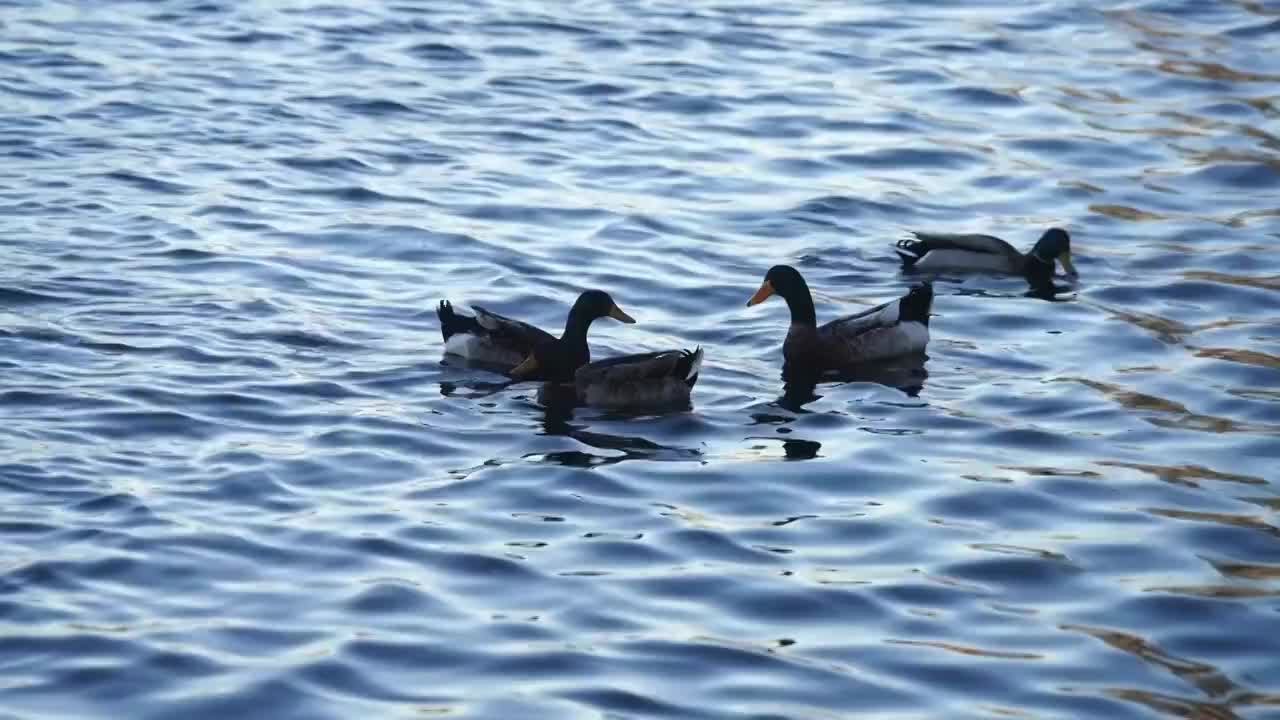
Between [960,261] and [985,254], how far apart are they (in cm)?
24

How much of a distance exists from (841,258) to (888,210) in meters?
1.59

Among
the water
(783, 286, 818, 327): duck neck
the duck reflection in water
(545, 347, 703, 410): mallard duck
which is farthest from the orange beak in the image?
the duck reflection in water

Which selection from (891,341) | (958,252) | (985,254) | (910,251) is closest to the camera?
(891,341)

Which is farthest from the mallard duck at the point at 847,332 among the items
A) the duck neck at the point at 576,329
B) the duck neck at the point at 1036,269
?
the duck neck at the point at 1036,269

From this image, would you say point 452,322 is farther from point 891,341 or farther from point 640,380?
point 891,341

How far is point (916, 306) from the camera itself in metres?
15.9

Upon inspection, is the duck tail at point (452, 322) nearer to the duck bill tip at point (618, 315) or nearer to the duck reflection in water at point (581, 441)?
the duck reflection in water at point (581, 441)

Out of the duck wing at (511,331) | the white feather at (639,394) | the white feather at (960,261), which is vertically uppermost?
the duck wing at (511,331)

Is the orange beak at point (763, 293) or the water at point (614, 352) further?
the orange beak at point (763, 293)

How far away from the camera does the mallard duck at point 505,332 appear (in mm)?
14992

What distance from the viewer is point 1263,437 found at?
13.7 metres

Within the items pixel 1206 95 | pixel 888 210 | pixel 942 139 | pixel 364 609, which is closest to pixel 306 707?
pixel 364 609

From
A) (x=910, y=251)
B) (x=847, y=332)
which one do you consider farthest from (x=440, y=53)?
(x=847, y=332)

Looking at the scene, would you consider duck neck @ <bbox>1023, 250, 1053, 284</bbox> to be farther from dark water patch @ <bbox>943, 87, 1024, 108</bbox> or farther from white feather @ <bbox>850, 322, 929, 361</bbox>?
dark water patch @ <bbox>943, 87, 1024, 108</bbox>
